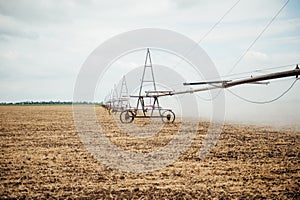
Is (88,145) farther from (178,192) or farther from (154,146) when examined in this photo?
(178,192)

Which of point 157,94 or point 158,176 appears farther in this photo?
point 157,94

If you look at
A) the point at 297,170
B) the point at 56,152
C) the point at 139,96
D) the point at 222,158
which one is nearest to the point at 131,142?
the point at 56,152

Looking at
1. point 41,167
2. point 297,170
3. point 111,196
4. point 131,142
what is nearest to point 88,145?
point 131,142

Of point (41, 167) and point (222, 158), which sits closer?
point (41, 167)

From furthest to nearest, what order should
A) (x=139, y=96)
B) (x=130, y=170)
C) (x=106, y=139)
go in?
(x=139, y=96)
(x=106, y=139)
(x=130, y=170)

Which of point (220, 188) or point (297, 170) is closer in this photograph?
point (220, 188)

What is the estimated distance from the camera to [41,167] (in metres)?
7.51

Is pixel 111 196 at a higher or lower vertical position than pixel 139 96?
lower

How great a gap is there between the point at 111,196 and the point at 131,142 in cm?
639

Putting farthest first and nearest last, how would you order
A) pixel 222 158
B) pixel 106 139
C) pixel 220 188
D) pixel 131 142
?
1. pixel 106 139
2. pixel 131 142
3. pixel 222 158
4. pixel 220 188

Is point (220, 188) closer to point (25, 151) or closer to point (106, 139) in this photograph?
point (25, 151)

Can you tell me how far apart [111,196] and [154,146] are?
557 cm

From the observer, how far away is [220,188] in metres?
5.89

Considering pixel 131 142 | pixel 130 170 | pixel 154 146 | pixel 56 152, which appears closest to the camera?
pixel 130 170
